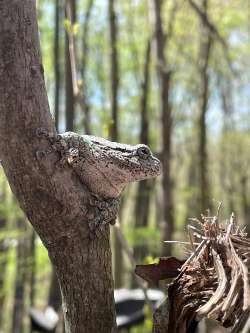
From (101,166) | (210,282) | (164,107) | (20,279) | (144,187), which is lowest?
(20,279)

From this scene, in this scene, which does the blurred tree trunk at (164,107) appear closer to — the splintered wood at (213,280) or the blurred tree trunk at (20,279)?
the splintered wood at (213,280)

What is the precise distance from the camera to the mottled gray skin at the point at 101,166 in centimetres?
122

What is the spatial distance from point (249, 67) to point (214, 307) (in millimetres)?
13312

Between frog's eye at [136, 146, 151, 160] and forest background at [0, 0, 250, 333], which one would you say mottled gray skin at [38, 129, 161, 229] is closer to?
frog's eye at [136, 146, 151, 160]

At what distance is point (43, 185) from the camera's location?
1.17 m

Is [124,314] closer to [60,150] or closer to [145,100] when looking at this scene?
[60,150]

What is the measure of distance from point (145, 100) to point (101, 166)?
6.48 m

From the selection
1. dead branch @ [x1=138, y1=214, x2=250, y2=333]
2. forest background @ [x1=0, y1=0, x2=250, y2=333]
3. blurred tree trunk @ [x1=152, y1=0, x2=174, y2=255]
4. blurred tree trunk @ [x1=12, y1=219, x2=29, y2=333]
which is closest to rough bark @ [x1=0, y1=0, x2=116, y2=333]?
dead branch @ [x1=138, y1=214, x2=250, y2=333]

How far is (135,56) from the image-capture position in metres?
10.1

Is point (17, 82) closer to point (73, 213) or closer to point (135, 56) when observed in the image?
point (73, 213)

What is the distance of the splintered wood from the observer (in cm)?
103

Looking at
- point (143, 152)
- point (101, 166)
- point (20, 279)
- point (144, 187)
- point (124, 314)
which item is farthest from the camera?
point (20, 279)

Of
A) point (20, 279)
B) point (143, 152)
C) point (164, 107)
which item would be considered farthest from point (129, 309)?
point (20, 279)

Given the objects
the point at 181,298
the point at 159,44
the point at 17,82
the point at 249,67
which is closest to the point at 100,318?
the point at 181,298
